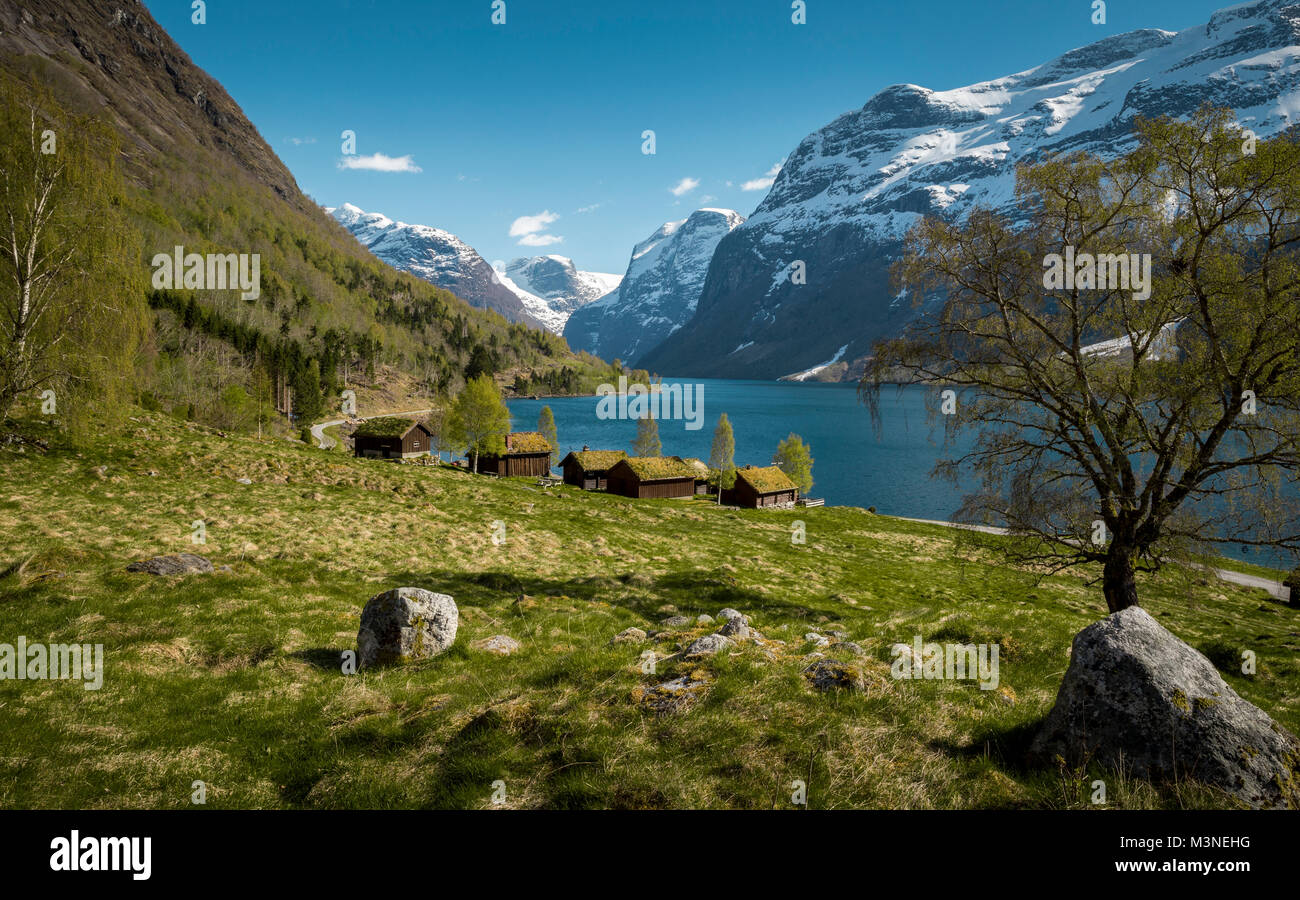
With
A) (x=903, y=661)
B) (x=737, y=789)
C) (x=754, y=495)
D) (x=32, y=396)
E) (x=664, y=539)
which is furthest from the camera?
(x=754, y=495)

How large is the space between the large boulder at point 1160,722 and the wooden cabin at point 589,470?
70452 millimetres

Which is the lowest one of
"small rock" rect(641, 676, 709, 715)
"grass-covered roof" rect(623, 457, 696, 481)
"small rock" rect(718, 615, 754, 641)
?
"grass-covered roof" rect(623, 457, 696, 481)

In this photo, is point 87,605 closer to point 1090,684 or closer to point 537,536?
Result: point 537,536

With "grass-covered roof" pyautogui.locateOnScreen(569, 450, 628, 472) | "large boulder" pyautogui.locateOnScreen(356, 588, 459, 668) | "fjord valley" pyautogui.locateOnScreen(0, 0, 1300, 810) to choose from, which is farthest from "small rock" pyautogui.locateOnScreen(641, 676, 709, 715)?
"grass-covered roof" pyautogui.locateOnScreen(569, 450, 628, 472)

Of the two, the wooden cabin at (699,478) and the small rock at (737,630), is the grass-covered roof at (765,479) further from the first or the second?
the small rock at (737,630)

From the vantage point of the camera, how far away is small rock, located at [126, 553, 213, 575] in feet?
54.2

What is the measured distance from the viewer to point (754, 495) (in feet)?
Answer: 244

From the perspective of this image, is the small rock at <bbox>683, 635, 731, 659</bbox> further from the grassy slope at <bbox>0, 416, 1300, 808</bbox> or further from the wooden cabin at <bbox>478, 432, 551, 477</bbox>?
the wooden cabin at <bbox>478, 432, 551, 477</bbox>

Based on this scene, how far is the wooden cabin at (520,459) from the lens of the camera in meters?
80.2

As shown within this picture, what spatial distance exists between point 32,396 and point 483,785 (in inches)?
1237

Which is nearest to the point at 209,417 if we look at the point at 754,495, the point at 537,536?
the point at 537,536

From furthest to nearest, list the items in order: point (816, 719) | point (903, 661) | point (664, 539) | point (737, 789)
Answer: point (664, 539)
point (903, 661)
point (816, 719)
point (737, 789)

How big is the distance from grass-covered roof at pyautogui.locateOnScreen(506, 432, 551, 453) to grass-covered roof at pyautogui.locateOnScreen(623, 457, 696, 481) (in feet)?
49.2
